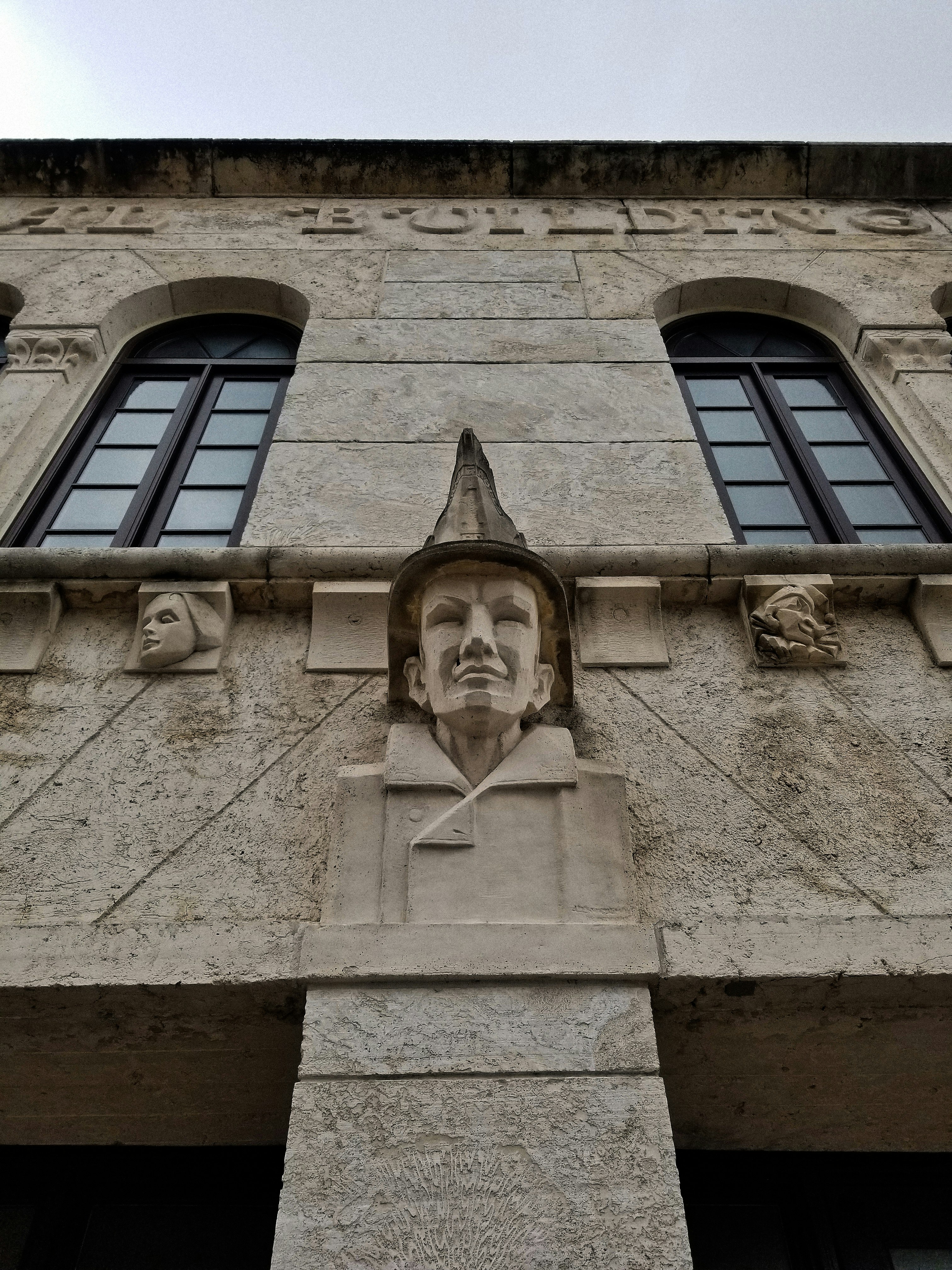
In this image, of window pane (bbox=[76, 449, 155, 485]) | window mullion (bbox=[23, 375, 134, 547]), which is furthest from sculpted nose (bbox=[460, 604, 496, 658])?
window pane (bbox=[76, 449, 155, 485])

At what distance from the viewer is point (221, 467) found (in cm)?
560

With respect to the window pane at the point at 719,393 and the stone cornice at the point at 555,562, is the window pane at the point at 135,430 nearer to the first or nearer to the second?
the stone cornice at the point at 555,562

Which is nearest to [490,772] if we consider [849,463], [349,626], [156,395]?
[349,626]

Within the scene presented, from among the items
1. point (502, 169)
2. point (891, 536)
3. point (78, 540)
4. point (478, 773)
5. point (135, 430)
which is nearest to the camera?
point (478, 773)

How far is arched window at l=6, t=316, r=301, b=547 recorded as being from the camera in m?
5.16

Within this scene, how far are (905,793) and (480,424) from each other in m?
2.73

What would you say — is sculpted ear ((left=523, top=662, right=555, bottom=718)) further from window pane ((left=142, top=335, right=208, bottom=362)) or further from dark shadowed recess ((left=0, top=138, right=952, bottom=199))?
dark shadowed recess ((left=0, top=138, right=952, bottom=199))

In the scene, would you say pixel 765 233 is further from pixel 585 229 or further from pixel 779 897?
pixel 779 897

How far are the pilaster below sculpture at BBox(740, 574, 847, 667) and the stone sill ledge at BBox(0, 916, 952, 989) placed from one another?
112 cm

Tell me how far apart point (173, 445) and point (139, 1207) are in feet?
12.2

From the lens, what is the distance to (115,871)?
3.19 metres

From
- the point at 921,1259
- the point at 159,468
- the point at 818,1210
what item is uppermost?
the point at 159,468

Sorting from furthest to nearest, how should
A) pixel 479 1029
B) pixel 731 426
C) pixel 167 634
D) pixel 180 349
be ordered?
pixel 180 349 < pixel 731 426 < pixel 167 634 < pixel 479 1029

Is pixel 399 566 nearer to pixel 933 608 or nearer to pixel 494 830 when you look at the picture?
pixel 494 830
